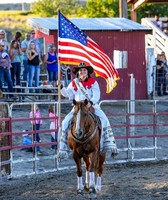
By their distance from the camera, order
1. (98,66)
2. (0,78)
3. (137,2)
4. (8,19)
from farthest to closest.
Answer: (8,19) → (137,2) → (0,78) → (98,66)

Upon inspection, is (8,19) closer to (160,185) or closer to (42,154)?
(42,154)

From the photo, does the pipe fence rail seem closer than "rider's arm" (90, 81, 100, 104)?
No


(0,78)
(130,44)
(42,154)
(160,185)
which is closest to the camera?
(160,185)

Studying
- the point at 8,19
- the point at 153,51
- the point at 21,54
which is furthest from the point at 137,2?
the point at 8,19

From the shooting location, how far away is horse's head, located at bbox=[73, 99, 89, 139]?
12883 millimetres

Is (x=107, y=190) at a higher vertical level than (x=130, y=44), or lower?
lower

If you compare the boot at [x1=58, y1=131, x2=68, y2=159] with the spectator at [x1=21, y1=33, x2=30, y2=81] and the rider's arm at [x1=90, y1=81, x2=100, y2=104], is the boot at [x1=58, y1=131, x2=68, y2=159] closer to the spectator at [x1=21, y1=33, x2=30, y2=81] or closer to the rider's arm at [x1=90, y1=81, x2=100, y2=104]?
the rider's arm at [x1=90, y1=81, x2=100, y2=104]

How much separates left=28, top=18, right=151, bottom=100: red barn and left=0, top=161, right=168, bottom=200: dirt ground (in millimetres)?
9500

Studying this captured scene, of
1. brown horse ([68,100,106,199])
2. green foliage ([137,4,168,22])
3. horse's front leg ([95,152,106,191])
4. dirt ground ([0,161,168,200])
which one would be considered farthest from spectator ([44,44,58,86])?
green foliage ([137,4,168,22])

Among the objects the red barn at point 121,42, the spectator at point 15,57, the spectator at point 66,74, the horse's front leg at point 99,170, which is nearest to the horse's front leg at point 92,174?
the horse's front leg at point 99,170

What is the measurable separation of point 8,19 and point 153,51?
33.3 meters

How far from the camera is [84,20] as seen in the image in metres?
28.1

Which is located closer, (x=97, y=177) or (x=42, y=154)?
(x=97, y=177)

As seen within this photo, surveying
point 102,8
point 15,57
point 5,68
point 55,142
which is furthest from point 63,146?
point 102,8
